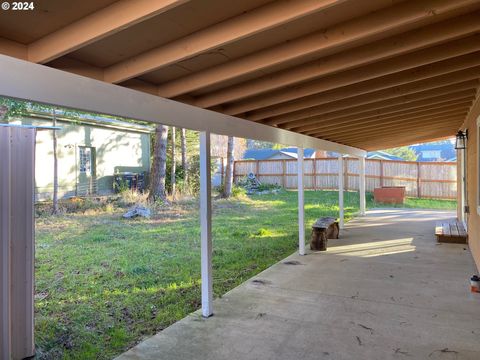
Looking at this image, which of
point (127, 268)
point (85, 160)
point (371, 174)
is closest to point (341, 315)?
point (127, 268)

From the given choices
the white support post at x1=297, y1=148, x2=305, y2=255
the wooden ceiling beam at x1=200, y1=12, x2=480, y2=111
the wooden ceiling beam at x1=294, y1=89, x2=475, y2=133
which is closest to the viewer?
the wooden ceiling beam at x1=200, y1=12, x2=480, y2=111

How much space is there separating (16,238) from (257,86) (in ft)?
7.43

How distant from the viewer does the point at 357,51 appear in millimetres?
2902

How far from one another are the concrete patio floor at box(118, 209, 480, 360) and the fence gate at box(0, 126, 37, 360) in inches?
32.1

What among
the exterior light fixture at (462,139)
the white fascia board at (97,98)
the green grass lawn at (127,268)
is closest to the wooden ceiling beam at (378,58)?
the white fascia board at (97,98)

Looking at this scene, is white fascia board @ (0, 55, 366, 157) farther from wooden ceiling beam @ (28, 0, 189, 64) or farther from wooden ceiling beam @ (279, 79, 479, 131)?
wooden ceiling beam @ (279, 79, 479, 131)

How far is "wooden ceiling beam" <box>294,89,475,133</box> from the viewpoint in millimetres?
5019

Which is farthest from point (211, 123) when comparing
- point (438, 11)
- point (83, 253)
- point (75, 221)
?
point (75, 221)

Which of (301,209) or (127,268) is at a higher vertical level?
(301,209)

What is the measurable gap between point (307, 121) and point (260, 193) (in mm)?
12119

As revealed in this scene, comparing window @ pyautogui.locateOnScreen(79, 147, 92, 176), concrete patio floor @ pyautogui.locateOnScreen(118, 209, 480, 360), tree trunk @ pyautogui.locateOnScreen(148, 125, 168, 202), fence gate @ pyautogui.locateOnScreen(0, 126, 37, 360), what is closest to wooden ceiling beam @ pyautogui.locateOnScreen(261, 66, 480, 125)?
concrete patio floor @ pyautogui.locateOnScreen(118, 209, 480, 360)

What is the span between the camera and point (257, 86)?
131 inches

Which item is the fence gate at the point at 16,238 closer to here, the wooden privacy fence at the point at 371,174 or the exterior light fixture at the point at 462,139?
the exterior light fixture at the point at 462,139

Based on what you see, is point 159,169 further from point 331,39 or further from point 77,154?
point 331,39
